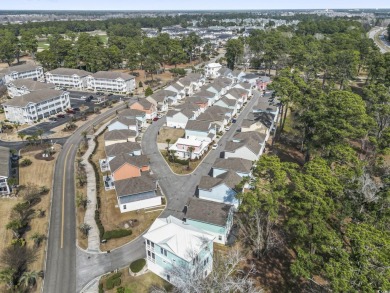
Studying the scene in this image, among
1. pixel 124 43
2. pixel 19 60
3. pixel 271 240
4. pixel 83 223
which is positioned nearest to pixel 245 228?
pixel 271 240

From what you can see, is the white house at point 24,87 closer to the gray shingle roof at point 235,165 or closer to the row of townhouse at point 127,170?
the row of townhouse at point 127,170

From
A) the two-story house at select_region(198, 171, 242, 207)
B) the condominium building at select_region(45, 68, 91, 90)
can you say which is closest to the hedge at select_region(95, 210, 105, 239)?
the two-story house at select_region(198, 171, 242, 207)

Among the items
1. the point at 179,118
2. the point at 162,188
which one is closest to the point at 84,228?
the point at 162,188

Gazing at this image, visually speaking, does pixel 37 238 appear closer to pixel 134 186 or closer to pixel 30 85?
pixel 134 186

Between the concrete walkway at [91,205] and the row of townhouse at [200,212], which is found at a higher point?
the row of townhouse at [200,212]

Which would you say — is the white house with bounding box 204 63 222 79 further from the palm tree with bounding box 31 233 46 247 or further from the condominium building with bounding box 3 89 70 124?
the palm tree with bounding box 31 233 46 247

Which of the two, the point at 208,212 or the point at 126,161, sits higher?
the point at 126,161

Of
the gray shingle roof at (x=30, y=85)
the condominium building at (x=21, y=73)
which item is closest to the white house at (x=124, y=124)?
the gray shingle roof at (x=30, y=85)
